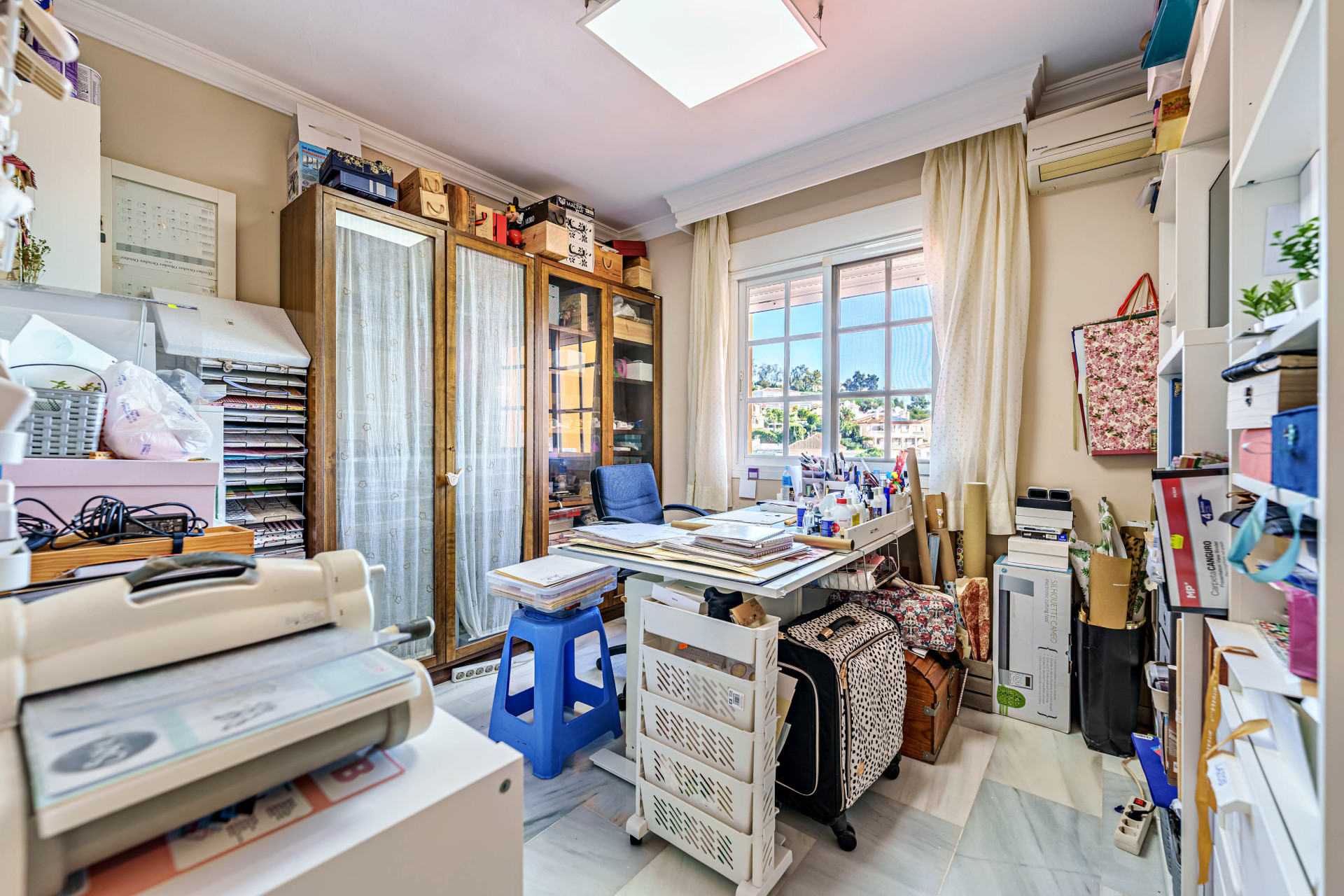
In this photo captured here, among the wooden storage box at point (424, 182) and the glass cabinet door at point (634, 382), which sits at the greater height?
the wooden storage box at point (424, 182)

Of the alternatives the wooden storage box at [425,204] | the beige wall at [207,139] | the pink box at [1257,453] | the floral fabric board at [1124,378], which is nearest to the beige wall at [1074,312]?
the floral fabric board at [1124,378]

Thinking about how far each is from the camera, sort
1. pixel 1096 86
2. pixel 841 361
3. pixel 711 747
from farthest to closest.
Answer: pixel 841 361
pixel 1096 86
pixel 711 747

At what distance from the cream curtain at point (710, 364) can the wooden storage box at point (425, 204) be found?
1592 millimetres

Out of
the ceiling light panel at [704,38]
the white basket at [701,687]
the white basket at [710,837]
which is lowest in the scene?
the white basket at [710,837]

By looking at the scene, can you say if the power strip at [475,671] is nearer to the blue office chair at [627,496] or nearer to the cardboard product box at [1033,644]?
the blue office chair at [627,496]

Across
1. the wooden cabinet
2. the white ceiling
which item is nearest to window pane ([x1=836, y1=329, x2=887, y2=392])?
the white ceiling

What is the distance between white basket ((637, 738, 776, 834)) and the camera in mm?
1389

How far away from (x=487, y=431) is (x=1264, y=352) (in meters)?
2.83

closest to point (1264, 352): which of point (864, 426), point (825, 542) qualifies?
point (825, 542)

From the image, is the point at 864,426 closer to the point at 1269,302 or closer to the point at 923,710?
the point at 923,710

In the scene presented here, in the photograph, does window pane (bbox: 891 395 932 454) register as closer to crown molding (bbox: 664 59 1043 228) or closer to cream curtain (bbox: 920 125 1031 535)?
cream curtain (bbox: 920 125 1031 535)

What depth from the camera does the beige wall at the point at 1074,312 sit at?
2.37m

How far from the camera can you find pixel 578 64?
91.0 inches

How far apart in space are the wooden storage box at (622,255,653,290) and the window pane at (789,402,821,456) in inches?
51.1
